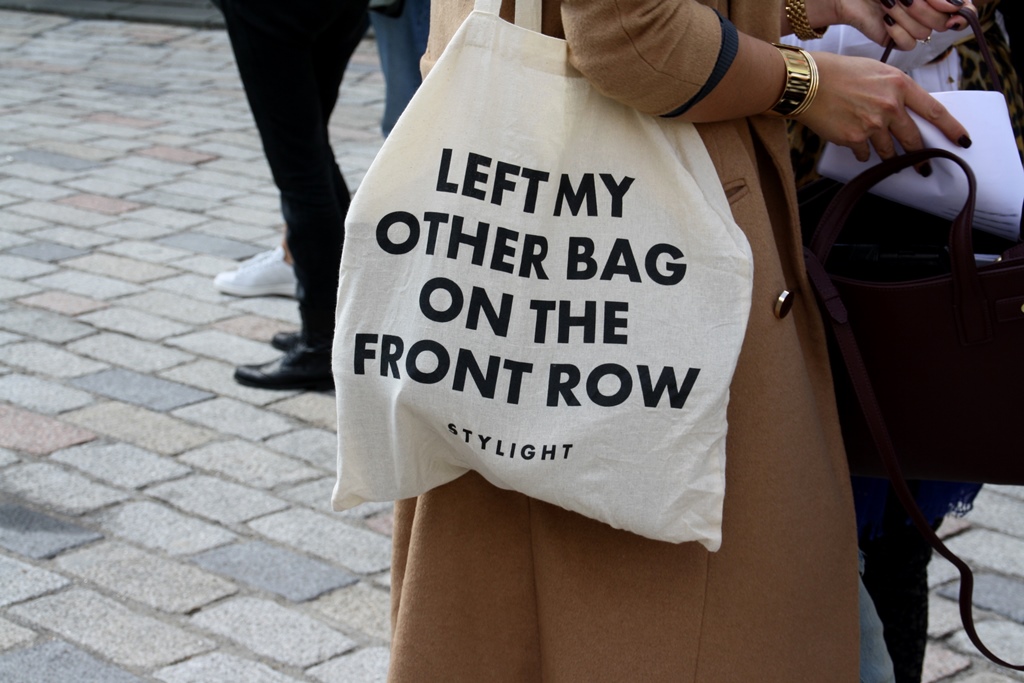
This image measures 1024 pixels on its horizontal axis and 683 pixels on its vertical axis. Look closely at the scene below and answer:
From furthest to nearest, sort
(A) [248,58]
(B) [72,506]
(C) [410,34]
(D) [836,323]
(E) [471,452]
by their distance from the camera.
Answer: (C) [410,34] → (A) [248,58] → (B) [72,506] → (D) [836,323] → (E) [471,452]

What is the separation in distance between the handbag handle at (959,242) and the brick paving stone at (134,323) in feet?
10.9

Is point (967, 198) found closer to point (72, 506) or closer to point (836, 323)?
point (836, 323)

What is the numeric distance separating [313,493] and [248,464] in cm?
27

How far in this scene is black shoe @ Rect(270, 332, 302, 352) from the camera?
4402 mm

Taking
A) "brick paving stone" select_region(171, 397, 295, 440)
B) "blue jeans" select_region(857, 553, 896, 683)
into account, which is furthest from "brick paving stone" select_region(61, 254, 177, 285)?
"blue jeans" select_region(857, 553, 896, 683)

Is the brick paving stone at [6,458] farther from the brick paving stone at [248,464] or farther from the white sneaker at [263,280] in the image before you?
the white sneaker at [263,280]

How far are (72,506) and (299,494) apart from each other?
1.92 ft

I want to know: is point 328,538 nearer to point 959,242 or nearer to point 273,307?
point 273,307

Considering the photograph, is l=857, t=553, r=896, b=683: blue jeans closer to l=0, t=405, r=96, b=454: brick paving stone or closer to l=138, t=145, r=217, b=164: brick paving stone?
l=0, t=405, r=96, b=454: brick paving stone

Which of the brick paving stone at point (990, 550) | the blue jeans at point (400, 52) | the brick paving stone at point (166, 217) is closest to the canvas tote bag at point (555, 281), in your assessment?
the brick paving stone at point (990, 550)

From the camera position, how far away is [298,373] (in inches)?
166

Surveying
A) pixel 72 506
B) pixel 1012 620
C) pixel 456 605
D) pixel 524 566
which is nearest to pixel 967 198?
pixel 524 566

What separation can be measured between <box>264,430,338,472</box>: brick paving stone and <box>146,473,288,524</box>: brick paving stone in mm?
251

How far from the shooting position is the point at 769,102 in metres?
1.55
